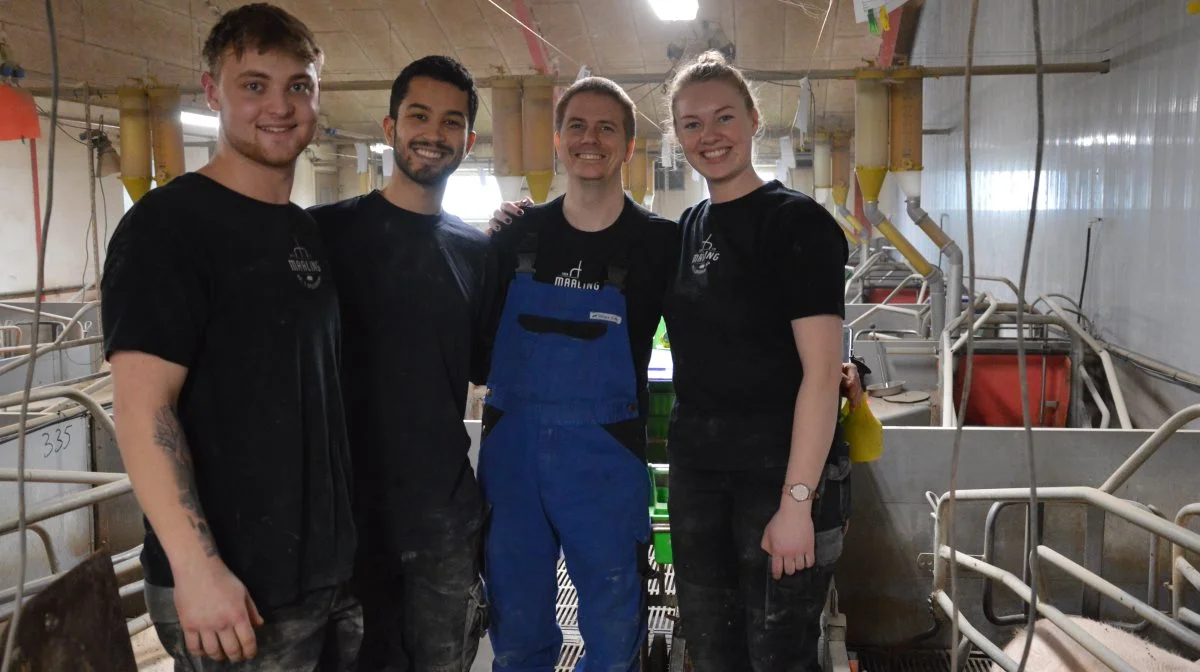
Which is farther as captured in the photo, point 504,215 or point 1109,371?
point 1109,371

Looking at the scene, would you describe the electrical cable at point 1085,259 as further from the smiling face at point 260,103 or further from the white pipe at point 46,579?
the white pipe at point 46,579

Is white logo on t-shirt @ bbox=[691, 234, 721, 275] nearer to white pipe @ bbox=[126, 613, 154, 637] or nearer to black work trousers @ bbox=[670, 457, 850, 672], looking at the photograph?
black work trousers @ bbox=[670, 457, 850, 672]

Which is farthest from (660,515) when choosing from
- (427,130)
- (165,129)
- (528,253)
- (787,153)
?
(787,153)

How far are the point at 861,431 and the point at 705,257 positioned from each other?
2.03ft

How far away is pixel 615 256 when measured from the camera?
2.01m

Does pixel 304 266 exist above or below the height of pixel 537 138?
below

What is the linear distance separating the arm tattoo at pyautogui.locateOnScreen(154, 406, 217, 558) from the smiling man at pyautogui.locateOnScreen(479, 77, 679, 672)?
0.76 metres

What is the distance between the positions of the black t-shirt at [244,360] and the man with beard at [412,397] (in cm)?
29

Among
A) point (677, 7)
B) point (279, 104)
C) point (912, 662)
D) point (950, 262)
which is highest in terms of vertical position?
point (677, 7)

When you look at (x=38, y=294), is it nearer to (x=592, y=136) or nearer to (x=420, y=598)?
(x=420, y=598)

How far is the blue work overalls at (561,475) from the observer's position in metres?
1.94

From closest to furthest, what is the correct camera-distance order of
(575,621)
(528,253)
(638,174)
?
(528,253)
(575,621)
(638,174)

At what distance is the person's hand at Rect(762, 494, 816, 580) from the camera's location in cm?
172

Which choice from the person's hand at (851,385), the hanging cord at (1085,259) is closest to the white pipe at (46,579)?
the person's hand at (851,385)
